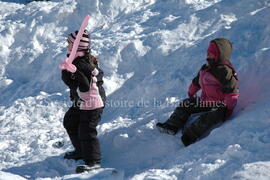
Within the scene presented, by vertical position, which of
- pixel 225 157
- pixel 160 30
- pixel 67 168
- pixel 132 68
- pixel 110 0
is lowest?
pixel 67 168

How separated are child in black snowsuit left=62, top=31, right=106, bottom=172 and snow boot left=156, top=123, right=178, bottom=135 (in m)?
0.80

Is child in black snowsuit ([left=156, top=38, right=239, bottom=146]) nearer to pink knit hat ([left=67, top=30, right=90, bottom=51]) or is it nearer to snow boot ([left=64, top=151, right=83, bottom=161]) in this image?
snow boot ([left=64, top=151, right=83, bottom=161])

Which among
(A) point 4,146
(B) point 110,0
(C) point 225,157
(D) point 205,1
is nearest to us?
(C) point 225,157

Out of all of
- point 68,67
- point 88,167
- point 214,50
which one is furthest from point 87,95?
point 214,50

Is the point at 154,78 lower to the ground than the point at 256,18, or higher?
lower

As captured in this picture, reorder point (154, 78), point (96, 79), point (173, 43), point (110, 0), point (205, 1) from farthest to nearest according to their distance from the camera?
point (110, 0)
point (205, 1)
point (173, 43)
point (154, 78)
point (96, 79)

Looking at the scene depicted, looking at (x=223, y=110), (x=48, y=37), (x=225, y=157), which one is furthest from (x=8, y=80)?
(x=225, y=157)

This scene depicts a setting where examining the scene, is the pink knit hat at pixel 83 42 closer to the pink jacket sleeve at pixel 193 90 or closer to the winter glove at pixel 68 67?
the winter glove at pixel 68 67

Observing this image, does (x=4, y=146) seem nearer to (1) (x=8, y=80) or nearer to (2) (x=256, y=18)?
(1) (x=8, y=80)

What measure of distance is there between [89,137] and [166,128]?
95 centimetres

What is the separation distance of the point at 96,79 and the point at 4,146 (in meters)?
2.01

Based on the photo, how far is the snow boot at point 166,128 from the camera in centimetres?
526

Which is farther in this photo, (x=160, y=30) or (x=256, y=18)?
(x=160, y=30)

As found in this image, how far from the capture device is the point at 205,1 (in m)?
8.52
